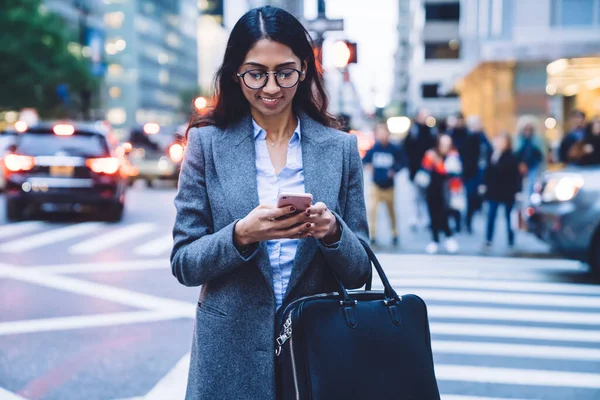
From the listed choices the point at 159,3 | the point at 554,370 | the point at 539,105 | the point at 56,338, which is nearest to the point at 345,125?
the point at 554,370

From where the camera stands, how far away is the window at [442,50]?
2721 inches

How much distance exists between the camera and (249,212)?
7.28 feet

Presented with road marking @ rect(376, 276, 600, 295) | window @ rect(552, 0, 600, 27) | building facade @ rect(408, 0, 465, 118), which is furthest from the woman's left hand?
building facade @ rect(408, 0, 465, 118)

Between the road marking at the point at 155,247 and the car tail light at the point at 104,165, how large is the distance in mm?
2352

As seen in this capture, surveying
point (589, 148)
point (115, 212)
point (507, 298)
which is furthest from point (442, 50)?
point (507, 298)

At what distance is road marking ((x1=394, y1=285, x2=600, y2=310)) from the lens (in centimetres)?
777

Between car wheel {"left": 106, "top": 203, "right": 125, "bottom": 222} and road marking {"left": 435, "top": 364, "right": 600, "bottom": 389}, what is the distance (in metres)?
10.1

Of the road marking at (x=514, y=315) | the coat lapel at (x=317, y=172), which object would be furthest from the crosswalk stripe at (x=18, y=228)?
the coat lapel at (x=317, y=172)

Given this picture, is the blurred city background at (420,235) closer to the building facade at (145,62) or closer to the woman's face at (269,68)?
the woman's face at (269,68)

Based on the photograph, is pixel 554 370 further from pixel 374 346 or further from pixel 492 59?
pixel 492 59

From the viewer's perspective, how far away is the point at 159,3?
414 ft

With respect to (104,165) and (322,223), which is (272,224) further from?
(104,165)

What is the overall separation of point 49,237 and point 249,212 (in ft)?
36.1

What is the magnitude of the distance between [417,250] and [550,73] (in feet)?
57.2
